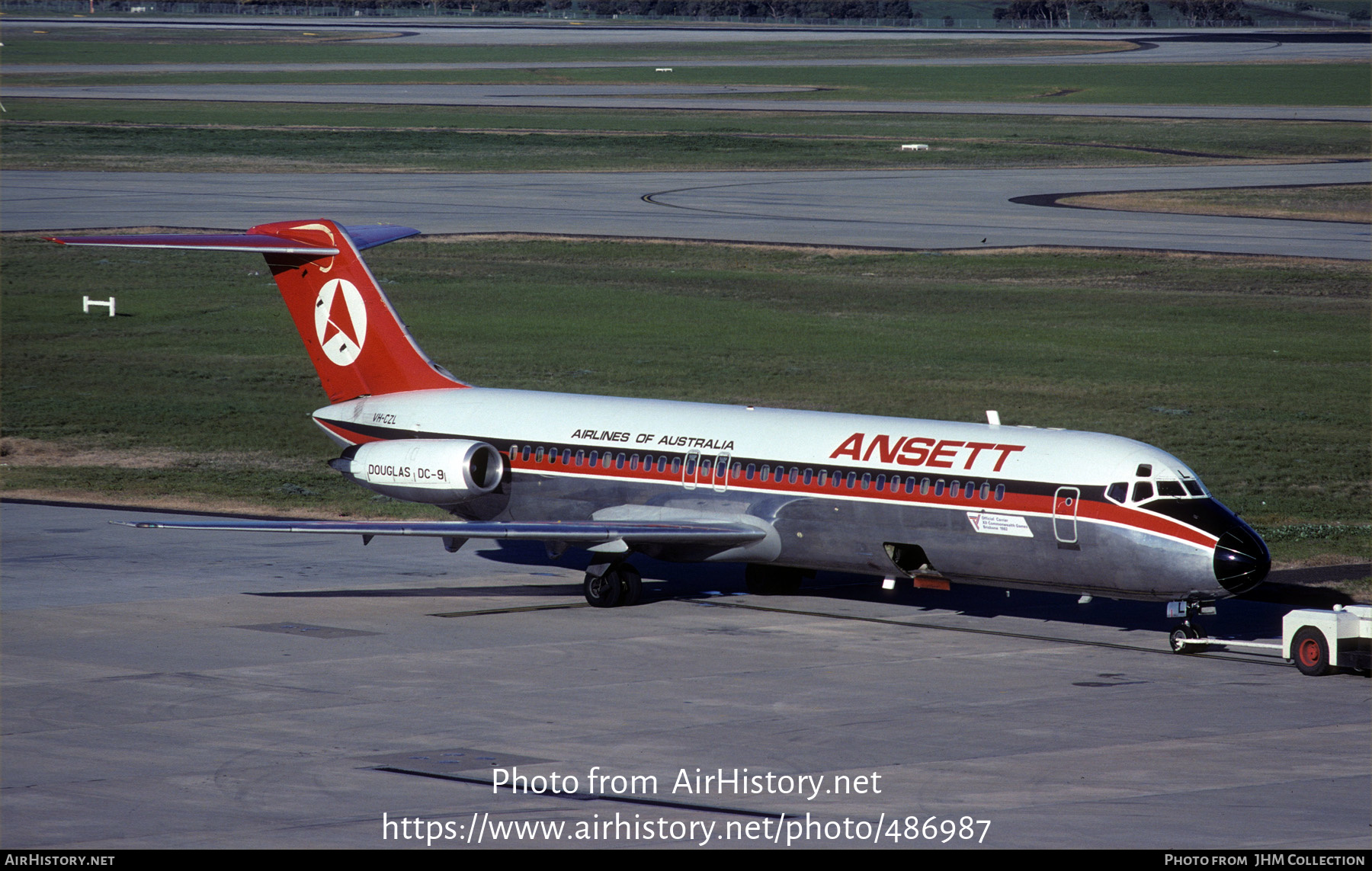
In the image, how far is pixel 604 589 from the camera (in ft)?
101

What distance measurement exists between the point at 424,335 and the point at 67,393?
12.5 metres

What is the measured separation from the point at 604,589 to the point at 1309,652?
11.3m

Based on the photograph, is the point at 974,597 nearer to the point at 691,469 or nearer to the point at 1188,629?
the point at 1188,629

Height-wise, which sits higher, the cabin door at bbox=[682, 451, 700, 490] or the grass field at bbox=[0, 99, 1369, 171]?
the cabin door at bbox=[682, 451, 700, 490]

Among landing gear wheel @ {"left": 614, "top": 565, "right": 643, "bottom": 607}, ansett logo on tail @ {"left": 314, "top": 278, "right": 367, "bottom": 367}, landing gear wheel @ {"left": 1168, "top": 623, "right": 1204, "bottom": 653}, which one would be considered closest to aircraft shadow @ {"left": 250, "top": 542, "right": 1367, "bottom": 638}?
landing gear wheel @ {"left": 614, "top": 565, "right": 643, "bottom": 607}

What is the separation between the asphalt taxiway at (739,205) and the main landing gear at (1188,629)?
2009 inches

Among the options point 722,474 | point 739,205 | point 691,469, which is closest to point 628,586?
point 691,469

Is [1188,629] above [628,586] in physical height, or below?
above

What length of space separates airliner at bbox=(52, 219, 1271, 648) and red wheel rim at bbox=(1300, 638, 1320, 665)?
1.16m

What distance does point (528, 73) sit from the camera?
18562 centimetres

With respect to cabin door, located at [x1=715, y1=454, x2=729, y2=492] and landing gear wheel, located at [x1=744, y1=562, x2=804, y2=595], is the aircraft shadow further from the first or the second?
cabin door, located at [x1=715, y1=454, x2=729, y2=492]

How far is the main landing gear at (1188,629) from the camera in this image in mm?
27469

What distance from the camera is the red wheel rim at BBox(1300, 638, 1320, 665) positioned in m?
26.0
